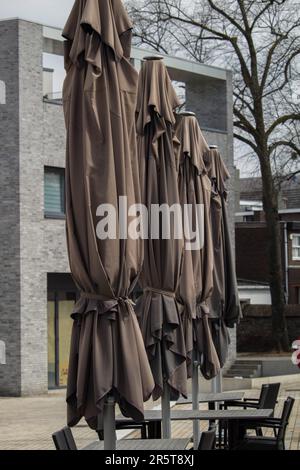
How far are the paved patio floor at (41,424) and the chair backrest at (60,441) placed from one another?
5.46 m

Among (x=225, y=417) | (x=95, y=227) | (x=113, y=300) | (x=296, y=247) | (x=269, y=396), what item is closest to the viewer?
(x=95, y=227)

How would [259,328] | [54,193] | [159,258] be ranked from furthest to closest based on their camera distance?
[259,328]
[54,193]
[159,258]

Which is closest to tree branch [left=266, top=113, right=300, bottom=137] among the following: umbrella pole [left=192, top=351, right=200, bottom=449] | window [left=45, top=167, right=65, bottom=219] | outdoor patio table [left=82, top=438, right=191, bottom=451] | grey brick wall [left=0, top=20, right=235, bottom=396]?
window [left=45, top=167, right=65, bottom=219]

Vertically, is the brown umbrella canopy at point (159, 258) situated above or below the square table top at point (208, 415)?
above

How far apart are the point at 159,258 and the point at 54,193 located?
18023 millimetres

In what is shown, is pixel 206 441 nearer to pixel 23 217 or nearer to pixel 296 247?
pixel 23 217

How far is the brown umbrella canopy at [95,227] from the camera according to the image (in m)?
6.77

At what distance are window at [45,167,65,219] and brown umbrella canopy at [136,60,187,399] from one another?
17394mm

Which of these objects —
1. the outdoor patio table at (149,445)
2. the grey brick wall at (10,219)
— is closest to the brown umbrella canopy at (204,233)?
the outdoor patio table at (149,445)

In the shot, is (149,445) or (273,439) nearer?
(149,445)

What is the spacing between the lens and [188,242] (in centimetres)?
1129

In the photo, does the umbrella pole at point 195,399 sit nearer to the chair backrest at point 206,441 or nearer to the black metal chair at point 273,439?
the black metal chair at point 273,439

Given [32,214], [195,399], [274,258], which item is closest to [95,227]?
[195,399]

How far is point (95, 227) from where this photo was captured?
6.71 m
